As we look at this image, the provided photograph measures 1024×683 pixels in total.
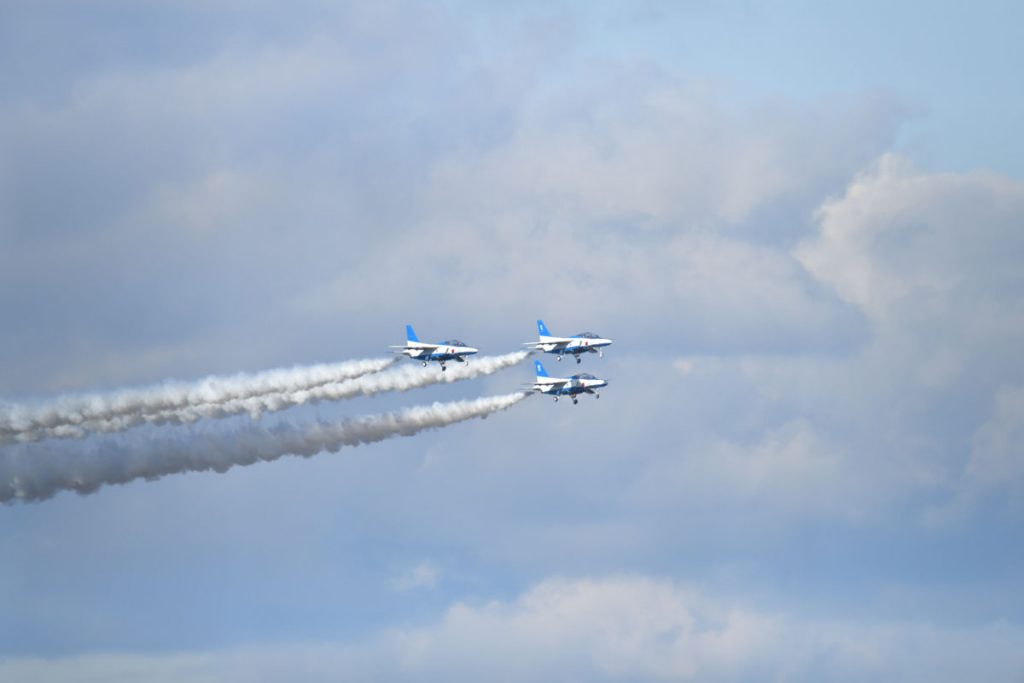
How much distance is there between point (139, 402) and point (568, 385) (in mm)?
35113

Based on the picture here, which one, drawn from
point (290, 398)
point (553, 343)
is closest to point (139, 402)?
point (290, 398)

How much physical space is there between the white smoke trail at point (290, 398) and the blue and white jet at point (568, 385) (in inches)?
102

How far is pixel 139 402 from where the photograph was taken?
462ft

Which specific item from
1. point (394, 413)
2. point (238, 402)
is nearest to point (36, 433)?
point (238, 402)

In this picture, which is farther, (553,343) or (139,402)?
(553,343)

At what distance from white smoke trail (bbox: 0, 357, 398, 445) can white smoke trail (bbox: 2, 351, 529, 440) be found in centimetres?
8

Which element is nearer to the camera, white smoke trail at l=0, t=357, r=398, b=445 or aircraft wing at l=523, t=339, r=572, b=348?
white smoke trail at l=0, t=357, r=398, b=445

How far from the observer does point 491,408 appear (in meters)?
159

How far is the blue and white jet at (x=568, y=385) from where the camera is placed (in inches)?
6447

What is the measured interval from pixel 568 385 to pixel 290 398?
23030 mm

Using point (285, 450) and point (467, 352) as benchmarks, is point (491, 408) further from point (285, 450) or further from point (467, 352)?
point (285, 450)

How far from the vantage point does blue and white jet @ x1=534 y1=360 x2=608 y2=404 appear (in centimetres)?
16375

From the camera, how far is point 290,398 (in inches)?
5906

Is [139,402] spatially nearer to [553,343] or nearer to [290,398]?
[290,398]
